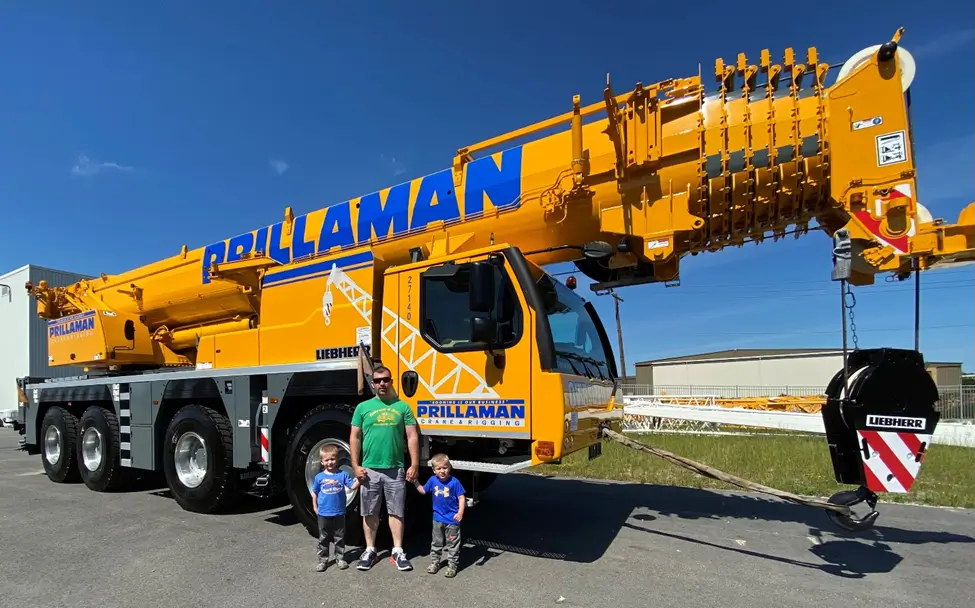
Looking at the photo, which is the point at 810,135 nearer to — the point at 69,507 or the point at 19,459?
the point at 69,507

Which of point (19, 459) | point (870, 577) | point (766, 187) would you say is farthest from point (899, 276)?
point (19, 459)

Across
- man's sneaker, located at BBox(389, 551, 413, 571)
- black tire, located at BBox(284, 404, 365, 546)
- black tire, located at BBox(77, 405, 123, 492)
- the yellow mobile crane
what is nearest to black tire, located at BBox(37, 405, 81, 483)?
black tire, located at BBox(77, 405, 123, 492)

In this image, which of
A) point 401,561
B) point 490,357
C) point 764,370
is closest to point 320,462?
point 401,561

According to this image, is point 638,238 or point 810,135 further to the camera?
point 638,238

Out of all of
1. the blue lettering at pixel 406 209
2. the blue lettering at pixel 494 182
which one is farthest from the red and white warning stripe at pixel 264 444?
the blue lettering at pixel 494 182

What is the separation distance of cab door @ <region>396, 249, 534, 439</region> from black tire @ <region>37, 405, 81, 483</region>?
7320 millimetres

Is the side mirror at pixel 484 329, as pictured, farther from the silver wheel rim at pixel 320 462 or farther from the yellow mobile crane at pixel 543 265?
the silver wheel rim at pixel 320 462

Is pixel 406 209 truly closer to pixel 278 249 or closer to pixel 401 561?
pixel 278 249

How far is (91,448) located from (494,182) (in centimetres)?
780

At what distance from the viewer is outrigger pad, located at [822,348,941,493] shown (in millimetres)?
4406

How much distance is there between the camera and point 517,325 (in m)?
4.61

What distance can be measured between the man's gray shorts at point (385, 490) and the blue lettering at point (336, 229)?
2.71 m

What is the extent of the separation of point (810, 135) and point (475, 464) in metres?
3.74

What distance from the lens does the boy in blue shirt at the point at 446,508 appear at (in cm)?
459
